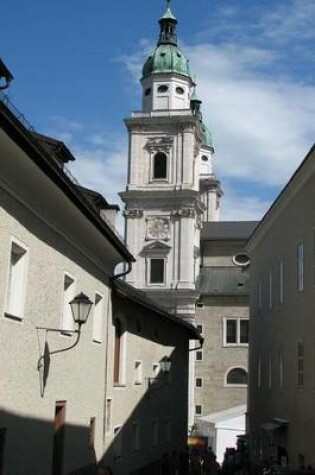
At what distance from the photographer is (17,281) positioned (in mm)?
11664

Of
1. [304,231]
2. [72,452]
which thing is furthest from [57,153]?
[304,231]

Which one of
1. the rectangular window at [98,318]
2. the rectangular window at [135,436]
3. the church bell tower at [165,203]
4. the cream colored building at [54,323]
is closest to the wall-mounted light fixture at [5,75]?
the cream colored building at [54,323]

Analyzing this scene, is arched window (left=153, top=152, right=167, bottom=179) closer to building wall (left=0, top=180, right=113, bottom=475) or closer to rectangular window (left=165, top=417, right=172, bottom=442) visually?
rectangular window (left=165, top=417, right=172, bottom=442)

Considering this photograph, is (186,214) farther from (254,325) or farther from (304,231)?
(304,231)

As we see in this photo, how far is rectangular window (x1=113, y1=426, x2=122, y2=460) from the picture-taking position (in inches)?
773

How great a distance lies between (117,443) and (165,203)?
51123mm

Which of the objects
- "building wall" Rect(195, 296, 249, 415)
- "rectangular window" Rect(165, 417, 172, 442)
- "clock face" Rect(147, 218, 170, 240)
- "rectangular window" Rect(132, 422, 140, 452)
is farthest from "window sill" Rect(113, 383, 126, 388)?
"clock face" Rect(147, 218, 170, 240)

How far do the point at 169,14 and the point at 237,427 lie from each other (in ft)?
152

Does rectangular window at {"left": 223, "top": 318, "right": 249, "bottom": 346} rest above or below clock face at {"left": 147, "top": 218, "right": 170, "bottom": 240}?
below

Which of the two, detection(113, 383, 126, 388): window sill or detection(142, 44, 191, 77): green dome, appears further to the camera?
detection(142, 44, 191, 77): green dome

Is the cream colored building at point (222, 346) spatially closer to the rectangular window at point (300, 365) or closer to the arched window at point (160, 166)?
the arched window at point (160, 166)

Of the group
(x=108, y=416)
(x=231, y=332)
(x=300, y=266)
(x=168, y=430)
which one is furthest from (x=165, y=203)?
(x=108, y=416)

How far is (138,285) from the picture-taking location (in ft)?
225

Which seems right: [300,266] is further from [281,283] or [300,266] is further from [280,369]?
[280,369]
